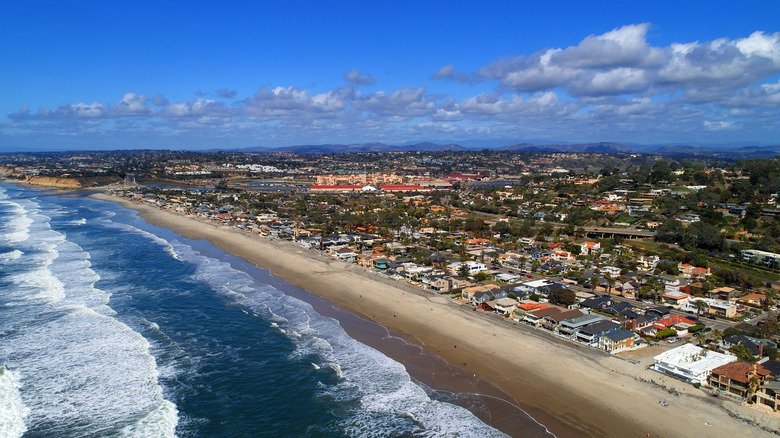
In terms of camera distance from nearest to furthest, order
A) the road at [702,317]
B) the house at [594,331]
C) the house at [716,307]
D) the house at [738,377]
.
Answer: the house at [738,377] < the house at [594,331] < the road at [702,317] < the house at [716,307]

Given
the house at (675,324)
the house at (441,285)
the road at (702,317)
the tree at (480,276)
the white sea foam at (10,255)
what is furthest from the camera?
the white sea foam at (10,255)

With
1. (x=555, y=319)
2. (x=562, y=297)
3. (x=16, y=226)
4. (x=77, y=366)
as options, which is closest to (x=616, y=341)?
(x=555, y=319)

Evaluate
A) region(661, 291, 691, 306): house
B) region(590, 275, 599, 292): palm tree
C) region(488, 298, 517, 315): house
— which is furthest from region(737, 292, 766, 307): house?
region(488, 298, 517, 315): house

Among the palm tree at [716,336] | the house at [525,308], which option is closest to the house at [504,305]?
the house at [525,308]

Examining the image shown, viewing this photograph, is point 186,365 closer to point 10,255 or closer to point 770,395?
point 770,395

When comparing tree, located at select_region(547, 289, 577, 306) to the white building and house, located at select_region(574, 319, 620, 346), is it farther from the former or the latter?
the white building

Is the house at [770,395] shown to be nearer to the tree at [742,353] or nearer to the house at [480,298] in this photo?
the tree at [742,353]

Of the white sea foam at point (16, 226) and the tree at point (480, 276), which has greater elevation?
the white sea foam at point (16, 226)
